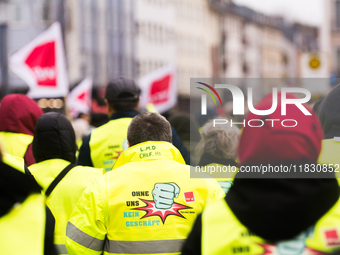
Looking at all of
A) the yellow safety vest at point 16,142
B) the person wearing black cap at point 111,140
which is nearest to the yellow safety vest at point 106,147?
the person wearing black cap at point 111,140

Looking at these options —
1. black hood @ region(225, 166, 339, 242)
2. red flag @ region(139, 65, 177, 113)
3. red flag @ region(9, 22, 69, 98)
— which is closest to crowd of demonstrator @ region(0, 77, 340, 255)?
black hood @ region(225, 166, 339, 242)

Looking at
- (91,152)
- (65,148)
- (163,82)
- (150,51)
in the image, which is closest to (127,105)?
(91,152)

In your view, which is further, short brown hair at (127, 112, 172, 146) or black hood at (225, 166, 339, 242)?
short brown hair at (127, 112, 172, 146)

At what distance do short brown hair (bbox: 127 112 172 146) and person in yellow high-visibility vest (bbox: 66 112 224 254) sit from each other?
31 cm

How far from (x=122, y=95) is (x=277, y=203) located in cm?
372

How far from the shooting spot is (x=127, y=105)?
598cm

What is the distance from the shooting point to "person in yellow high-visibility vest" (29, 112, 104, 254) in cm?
457

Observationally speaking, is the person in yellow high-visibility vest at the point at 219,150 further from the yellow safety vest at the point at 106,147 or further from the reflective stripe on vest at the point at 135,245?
the reflective stripe on vest at the point at 135,245

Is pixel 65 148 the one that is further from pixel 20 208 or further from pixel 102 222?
pixel 20 208

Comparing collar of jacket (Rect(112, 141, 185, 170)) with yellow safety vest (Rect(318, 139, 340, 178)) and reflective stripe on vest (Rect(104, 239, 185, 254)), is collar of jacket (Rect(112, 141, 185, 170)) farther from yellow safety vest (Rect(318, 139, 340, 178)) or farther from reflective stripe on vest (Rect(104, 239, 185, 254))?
yellow safety vest (Rect(318, 139, 340, 178))

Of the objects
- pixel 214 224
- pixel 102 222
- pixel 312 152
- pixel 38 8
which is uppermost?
pixel 38 8

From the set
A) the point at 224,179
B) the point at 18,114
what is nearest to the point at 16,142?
the point at 18,114

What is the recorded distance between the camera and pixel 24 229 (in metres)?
2.64

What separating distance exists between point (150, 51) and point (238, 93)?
5264 cm
